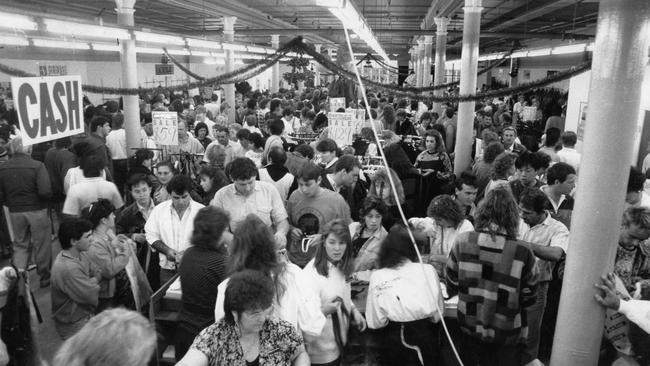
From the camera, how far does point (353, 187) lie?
6211mm

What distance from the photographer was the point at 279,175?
604 centimetres

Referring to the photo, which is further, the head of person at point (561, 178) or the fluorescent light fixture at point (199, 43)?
the fluorescent light fixture at point (199, 43)

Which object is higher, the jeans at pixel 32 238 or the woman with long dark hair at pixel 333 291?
the woman with long dark hair at pixel 333 291

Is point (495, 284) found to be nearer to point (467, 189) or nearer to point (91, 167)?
point (467, 189)

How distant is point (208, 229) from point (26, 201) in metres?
3.78

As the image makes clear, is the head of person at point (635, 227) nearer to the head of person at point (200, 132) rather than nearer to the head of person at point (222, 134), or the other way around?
the head of person at point (222, 134)

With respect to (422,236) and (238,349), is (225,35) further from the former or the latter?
(238,349)

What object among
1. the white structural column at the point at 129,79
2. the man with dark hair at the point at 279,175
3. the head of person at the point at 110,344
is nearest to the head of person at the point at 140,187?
the man with dark hair at the point at 279,175

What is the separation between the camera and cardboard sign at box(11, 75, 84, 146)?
4566 millimetres

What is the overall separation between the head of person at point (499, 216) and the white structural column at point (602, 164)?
1.72 feet

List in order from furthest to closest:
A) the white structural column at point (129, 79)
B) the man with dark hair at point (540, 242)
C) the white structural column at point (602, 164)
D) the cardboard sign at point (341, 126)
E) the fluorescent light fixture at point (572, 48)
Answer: the white structural column at point (129, 79) < the fluorescent light fixture at point (572, 48) < the cardboard sign at point (341, 126) < the man with dark hair at point (540, 242) < the white structural column at point (602, 164)

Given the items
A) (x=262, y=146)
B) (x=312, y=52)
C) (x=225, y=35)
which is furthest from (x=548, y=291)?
(x=225, y=35)

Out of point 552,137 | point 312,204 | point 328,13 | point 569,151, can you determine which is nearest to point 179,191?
point 312,204

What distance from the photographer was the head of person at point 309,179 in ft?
16.1
